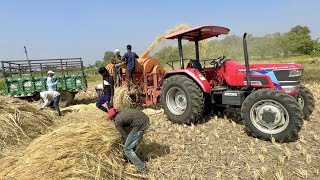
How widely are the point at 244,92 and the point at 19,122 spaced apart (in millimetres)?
4617

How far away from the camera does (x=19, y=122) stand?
7086 mm

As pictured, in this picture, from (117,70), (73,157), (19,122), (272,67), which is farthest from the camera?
(117,70)

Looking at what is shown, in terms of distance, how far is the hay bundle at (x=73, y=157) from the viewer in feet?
14.3

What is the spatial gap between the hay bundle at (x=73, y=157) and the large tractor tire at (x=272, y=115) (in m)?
2.40

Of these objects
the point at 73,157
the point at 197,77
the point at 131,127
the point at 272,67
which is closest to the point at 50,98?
the point at 197,77

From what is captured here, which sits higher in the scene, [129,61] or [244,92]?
[129,61]

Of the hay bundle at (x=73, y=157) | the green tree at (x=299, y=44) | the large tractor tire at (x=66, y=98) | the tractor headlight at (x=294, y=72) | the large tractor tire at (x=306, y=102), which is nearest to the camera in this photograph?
the hay bundle at (x=73, y=157)

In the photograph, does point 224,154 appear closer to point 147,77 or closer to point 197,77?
point 197,77

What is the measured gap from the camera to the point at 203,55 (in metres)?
11.2

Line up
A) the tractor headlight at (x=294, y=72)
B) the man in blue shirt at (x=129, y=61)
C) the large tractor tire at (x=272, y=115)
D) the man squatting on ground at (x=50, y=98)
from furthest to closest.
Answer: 1. the man squatting on ground at (x=50, y=98)
2. the man in blue shirt at (x=129, y=61)
3. the tractor headlight at (x=294, y=72)
4. the large tractor tire at (x=272, y=115)

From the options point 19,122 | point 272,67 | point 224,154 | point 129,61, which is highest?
point 129,61

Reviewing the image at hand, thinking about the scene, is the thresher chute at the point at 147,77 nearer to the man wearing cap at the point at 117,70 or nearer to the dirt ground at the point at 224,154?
the man wearing cap at the point at 117,70

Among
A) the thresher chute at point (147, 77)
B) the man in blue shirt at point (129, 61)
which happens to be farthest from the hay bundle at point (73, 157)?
the man in blue shirt at point (129, 61)

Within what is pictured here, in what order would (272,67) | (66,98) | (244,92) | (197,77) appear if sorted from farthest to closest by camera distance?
1. (66,98)
2. (197,77)
3. (244,92)
4. (272,67)
